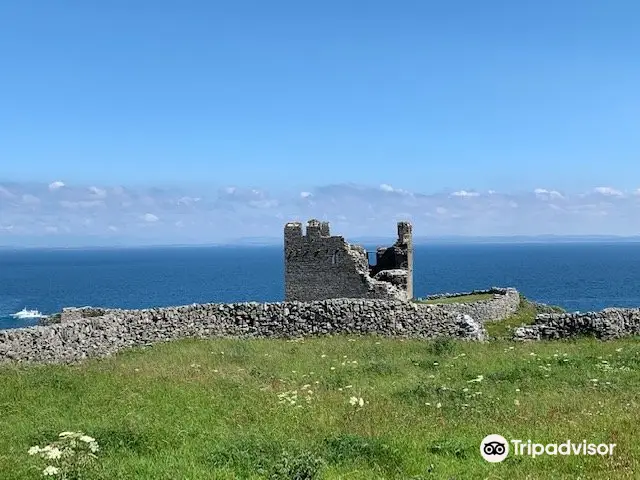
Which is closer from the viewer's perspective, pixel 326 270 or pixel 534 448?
pixel 534 448

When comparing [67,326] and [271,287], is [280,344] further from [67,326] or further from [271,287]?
[271,287]

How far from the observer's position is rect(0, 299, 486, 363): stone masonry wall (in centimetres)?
2494

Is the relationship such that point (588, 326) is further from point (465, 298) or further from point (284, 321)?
point (465, 298)

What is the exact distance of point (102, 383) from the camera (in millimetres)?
16391

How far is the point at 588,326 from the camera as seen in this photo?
985 inches

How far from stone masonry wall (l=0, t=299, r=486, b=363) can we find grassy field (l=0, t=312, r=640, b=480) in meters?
3.53

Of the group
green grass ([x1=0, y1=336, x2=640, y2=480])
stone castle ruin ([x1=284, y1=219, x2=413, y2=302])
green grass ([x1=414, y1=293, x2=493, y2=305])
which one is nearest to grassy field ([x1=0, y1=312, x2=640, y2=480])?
green grass ([x1=0, y1=336, x2=640, y2=480])

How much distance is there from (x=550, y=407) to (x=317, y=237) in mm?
23282

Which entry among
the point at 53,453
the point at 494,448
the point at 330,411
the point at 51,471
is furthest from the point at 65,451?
the point at 494,448

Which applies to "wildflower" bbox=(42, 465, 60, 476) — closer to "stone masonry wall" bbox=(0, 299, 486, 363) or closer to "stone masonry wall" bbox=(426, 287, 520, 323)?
"stone masonry wall" bbox=(0, 299, 486, 363)

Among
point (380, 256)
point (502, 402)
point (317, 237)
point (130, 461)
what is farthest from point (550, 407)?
point (380, 256)

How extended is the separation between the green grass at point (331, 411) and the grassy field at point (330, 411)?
0.04m

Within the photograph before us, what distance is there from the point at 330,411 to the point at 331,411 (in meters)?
0.02

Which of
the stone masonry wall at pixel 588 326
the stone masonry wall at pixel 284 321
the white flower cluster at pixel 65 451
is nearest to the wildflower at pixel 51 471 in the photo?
the white flower cluster at pixel 65 451
